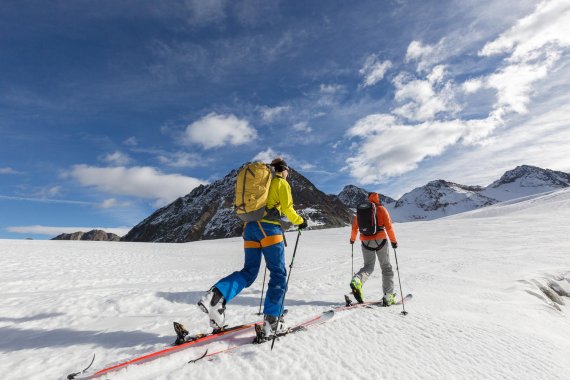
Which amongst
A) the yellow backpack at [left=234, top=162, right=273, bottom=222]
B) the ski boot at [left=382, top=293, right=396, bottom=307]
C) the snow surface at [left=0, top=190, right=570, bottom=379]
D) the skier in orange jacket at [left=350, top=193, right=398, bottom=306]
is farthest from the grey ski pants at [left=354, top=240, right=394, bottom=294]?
the yellow backpack at [left=234, top=162, right=273, bottom=222]

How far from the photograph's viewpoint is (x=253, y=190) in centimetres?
470

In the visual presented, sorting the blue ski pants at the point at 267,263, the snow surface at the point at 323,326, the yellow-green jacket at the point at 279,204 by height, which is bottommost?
the snow surface at the point at 323,326

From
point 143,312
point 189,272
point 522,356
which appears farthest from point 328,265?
point 522,356

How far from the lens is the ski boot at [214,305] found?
431 centimetres

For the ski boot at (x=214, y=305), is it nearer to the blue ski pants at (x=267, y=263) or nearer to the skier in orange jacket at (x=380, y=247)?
the blue ski pants at (x=267, y=263)

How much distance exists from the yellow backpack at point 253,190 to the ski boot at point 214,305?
1.14 meters

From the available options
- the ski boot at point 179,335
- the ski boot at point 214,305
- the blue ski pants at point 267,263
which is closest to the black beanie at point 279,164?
the blue ski pants at point 267,263

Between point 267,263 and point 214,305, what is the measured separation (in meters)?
0.96

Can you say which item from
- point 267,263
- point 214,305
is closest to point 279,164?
point 267,263

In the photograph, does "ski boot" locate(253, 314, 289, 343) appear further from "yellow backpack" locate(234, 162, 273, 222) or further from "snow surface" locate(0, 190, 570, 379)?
"yellow backpack" locate(234, 162, 273, 222)

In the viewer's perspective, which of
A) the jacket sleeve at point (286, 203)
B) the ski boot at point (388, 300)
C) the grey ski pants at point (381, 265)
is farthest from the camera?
the grey ski pants at point (381, 265)

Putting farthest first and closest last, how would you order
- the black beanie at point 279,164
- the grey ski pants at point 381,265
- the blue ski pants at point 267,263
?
the grey ski pants at point 381,265, the black beanie at point 279,164, the blue ski pants at point 267,263

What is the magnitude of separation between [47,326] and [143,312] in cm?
166

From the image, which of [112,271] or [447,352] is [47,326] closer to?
[447,352]
